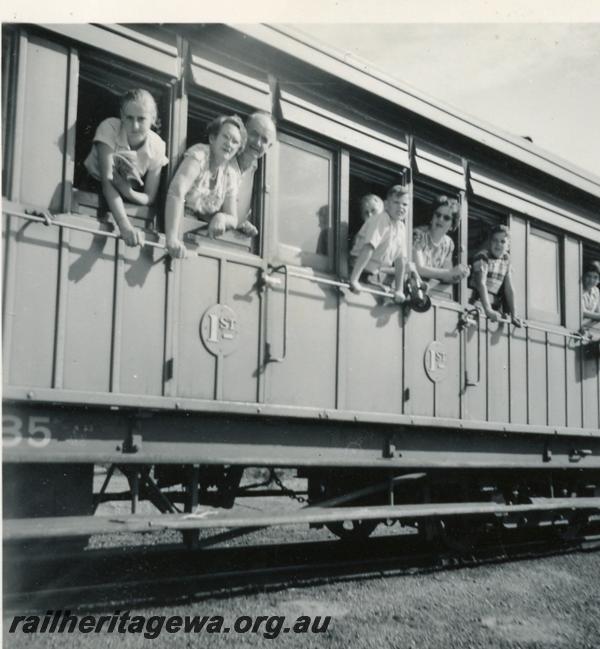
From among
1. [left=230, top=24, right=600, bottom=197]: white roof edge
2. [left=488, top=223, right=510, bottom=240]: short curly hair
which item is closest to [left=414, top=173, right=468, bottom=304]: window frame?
[left=488, top=223, right=510, bottom=240]: short curly hair

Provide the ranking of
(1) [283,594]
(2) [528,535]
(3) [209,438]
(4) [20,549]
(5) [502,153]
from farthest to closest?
(2) [528,535] < (5) [502,153] < (1) [283,594] < (3) [209,438] < (4) [20,549]

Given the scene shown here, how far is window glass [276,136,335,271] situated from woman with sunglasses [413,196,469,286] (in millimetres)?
865

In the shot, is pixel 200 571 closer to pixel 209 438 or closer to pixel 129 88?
pixel 209 438

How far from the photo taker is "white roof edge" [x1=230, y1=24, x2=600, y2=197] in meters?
4.55

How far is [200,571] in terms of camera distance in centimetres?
513

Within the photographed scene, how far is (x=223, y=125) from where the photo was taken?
14.2ft

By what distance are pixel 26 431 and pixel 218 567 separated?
2107 millimetres

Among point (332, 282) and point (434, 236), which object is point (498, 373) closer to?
point (434, 236)

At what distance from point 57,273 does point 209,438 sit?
1208 millimetres

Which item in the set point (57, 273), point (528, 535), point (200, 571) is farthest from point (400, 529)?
point (57, 273)

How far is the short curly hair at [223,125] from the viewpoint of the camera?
4.34 metres

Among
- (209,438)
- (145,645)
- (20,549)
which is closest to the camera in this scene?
(145,645)

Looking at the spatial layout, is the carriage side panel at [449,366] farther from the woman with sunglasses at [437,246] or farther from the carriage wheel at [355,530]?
the carriage wheel at [355,530]

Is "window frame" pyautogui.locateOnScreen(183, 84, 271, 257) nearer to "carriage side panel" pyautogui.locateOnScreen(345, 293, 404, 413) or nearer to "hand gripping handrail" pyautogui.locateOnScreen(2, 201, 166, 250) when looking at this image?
"hand gripping handrail" pyautogui.locateOnScreen(2, 201, 166, 250)
